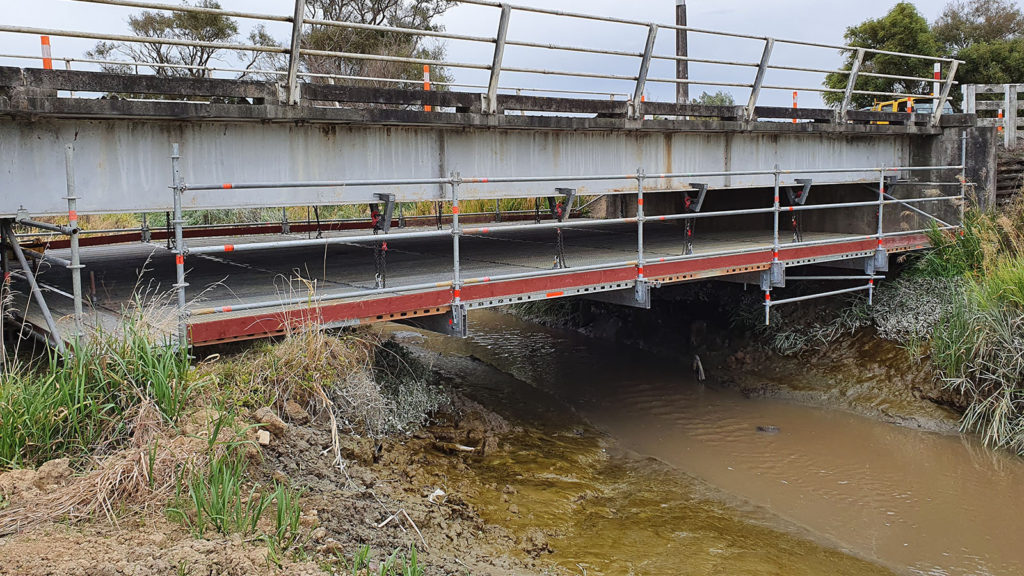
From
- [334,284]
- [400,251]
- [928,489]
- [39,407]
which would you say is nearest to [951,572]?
[928,489]

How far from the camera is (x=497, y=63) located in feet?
29.3

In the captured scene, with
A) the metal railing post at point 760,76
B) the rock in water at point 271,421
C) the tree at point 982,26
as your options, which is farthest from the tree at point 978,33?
the rock in water at point 271,421

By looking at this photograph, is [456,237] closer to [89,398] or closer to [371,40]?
[89,398]

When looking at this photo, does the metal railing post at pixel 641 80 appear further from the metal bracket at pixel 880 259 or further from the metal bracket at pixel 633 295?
the metal bracket at pixel 880 259

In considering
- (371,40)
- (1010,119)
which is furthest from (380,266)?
(371,40)

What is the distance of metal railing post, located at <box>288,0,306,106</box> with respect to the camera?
24.7 feet

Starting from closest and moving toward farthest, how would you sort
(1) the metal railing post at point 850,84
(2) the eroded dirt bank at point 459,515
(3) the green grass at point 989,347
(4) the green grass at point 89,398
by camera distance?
(2) the eroded dirt bank at point 459,515 < (4) the green grass at point 89,398 < (3) the green grass at point 989,347 < (1) the metal railing post at point 850,84

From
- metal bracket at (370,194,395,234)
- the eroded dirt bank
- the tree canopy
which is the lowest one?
the eroded dirt bank

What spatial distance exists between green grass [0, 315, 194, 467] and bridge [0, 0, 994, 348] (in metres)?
0.51

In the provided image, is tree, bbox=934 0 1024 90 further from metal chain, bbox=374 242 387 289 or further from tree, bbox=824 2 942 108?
metal chain, bbox=374 242 387 289

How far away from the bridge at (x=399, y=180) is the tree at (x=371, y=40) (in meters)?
20.0

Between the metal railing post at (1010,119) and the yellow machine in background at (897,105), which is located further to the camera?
the metal railing post at (1010,119)

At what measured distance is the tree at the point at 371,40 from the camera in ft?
109

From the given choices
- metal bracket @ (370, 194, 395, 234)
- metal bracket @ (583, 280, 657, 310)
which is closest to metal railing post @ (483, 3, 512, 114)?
metal bracket @ (370, 194, 395, 234)
